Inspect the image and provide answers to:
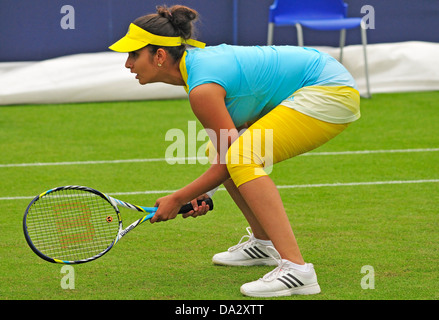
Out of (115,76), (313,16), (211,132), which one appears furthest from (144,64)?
(313,16)

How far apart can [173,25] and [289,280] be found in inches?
50.9

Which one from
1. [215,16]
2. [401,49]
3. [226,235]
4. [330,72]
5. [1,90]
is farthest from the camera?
[215,16]

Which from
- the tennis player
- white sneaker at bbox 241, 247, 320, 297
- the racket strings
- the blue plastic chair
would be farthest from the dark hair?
the blue plastic chair

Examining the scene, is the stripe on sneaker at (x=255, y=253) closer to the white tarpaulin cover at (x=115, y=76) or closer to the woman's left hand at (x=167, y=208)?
the woman's left hand at (x=167, y=208)

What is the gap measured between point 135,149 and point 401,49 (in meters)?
5.02

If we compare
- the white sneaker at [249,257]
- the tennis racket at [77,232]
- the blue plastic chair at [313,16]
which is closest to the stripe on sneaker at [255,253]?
the white sneaker at [249,257]

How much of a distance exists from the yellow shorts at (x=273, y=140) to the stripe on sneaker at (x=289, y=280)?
0.47 m

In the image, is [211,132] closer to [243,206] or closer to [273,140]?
[273,140]

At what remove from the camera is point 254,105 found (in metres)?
3.69

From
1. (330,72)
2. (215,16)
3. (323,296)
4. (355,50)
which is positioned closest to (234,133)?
(330,72)

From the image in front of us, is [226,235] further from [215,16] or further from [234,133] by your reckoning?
[215,16]

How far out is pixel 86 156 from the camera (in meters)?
6.93

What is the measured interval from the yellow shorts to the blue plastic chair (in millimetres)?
6111

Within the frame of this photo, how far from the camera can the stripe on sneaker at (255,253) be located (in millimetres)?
4109
